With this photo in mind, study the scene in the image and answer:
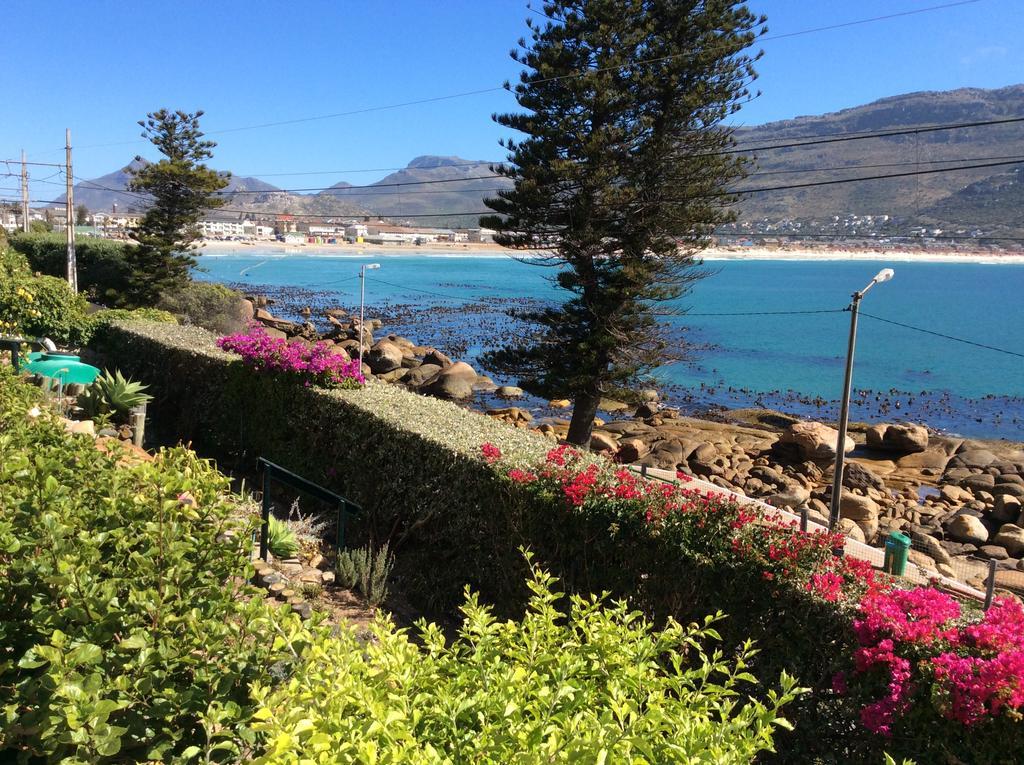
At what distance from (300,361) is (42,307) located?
30.1ft

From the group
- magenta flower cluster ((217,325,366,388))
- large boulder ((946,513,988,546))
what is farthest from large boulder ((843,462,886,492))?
magenta flower cluster ((217,325,366,388))

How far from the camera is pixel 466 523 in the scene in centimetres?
633

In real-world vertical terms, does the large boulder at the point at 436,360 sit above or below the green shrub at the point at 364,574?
below

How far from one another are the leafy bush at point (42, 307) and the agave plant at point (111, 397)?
18.8ft

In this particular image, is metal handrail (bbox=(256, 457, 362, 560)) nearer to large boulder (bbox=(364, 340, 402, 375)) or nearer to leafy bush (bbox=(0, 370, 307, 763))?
leafy bush (bbox=(0, 370, 307, 763))

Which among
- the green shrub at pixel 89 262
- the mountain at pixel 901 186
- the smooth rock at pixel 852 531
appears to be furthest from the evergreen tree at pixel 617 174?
the mountain at pixel 901 186

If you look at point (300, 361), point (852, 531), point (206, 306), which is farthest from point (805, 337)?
point (300, 361)

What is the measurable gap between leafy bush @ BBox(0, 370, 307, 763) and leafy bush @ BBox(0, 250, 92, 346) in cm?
1303

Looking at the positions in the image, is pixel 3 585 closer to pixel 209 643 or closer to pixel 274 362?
pixel 209 643

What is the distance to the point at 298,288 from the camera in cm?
8212

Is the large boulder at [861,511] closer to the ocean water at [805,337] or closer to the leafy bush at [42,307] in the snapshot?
the ocean water at [805,337]

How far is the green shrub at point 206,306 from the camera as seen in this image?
30734 mm

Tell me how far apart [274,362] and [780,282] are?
133m

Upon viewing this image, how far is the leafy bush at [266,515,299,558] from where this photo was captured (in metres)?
6.22
